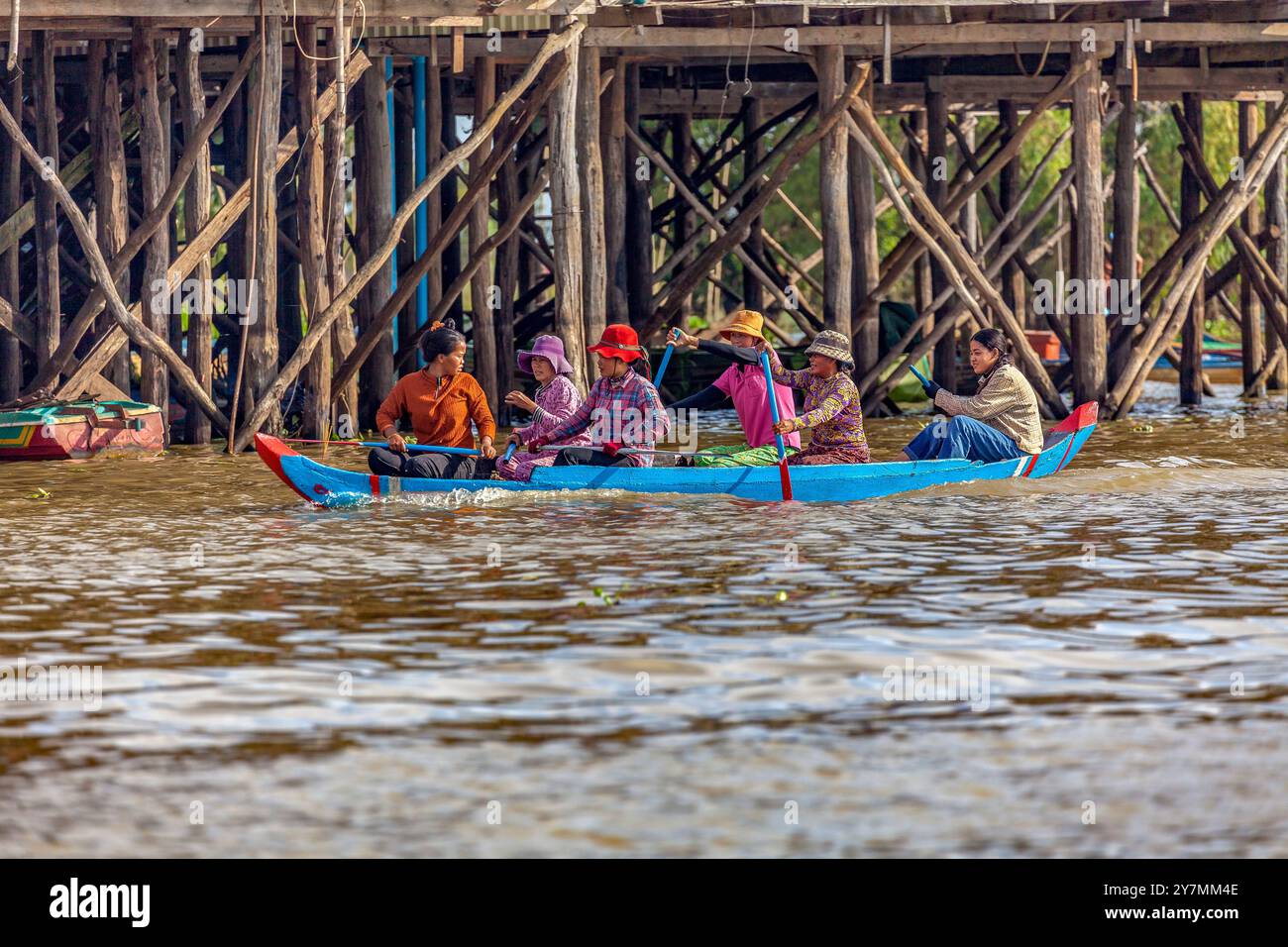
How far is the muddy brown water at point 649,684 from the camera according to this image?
4801mm

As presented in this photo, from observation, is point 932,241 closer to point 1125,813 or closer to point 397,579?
point 397,579

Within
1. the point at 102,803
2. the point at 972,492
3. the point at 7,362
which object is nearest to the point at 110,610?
the point at 102,803

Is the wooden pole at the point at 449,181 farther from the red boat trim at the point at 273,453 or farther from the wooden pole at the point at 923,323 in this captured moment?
the red boat trim at the point at 273,453

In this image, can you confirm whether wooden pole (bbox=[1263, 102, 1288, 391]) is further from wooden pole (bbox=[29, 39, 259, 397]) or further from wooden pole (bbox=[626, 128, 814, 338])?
wooden pole (bbox=[29, 39, 259, 397])

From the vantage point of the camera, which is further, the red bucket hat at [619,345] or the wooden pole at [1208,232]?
the wooden pole at [1208,232]

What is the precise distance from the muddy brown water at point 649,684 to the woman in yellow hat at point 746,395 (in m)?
0.87

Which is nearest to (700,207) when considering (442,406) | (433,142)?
(433,142)

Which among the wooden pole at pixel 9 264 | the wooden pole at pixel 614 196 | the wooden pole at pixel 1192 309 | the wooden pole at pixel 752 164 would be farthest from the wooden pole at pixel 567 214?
the wooden pole at pixel 1192 309

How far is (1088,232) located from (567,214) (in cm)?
492

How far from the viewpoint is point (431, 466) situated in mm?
11242

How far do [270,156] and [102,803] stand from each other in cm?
994

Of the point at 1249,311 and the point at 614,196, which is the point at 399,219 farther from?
the point at 1249,311

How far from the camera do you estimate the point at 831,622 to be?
24.0 ft
